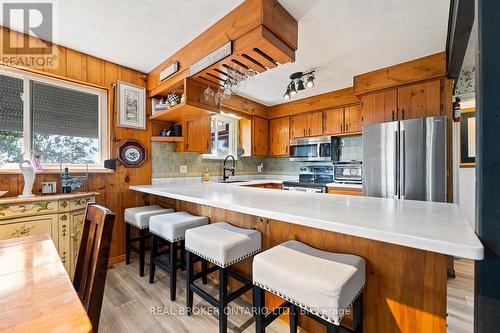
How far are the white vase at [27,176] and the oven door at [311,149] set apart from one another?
3657 mm

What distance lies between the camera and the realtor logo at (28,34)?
1.84 m

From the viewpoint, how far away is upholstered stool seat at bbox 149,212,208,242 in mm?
1869

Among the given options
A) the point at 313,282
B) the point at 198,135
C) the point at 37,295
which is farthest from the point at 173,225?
the point at 198,135

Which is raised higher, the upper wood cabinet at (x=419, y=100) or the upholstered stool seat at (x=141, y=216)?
the upper wood cabinet at (x=419, y=100)

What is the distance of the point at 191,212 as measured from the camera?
7.83 ft

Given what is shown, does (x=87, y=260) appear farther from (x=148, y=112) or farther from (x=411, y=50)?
(x=411, y=50)

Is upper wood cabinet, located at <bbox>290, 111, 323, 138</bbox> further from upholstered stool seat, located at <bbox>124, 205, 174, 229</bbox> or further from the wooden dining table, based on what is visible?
the wooden dining table

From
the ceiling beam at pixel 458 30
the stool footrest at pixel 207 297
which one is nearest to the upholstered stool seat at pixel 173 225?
the stool footrest at pixel 207 297

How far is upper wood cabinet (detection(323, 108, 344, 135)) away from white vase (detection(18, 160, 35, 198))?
3925mm

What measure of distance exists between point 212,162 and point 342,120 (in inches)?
93.1

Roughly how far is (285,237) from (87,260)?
1143 millimetres

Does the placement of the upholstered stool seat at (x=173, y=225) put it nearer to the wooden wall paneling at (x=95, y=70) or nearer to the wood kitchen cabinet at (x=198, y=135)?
the wood kitchen cabinet at (x=198, y=135)

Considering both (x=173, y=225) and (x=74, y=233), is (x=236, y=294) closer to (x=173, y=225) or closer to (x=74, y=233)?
(x=173, y=225)

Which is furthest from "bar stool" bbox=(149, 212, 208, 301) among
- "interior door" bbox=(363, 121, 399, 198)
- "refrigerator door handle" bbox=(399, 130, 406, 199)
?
"refrigerator door handle" bbox=(399, 130, 406, 199)
